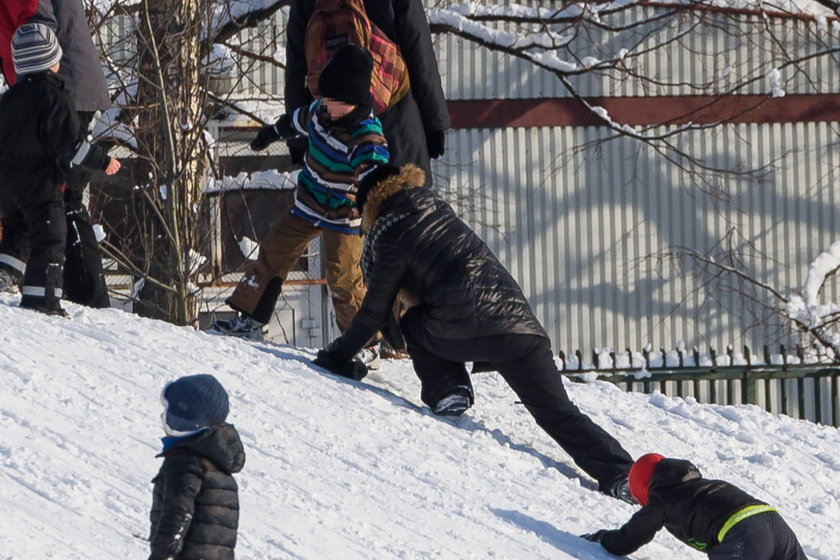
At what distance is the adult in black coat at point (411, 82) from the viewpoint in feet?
24.4

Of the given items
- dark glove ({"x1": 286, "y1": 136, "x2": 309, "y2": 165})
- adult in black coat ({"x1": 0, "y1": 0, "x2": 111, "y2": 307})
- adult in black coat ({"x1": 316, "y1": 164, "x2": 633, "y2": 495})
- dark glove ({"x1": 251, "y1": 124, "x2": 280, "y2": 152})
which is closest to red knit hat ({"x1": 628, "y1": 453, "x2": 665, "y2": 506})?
adult in black coat ({"x1": 316, "y1": 164, "x2": 633, "y2": 495})

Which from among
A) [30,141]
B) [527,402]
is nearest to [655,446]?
[527,402]

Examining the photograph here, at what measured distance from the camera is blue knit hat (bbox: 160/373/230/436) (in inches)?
158

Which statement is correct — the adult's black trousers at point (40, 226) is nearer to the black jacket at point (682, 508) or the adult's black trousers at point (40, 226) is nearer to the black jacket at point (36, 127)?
the black jacket at point (36, 127)

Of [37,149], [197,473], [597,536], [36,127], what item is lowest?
[597,536]

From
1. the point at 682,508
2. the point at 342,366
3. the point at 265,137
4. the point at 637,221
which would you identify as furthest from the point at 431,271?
the point at 637,221

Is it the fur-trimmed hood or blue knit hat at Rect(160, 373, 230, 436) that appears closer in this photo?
blue knit hat at Rect(160, 373, 230, 436)

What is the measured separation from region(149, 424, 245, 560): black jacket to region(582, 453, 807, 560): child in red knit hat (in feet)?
6.60

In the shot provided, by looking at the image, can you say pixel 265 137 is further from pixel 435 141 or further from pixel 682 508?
pixel 682 508

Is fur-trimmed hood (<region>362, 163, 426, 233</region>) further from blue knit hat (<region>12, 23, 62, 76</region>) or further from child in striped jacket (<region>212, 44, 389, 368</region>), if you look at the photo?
blue knit hat (<region>12, 23, 62, 76</region>)

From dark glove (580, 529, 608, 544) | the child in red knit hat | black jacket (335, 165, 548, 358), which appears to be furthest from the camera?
black jacket (335, 165, 548, 358)

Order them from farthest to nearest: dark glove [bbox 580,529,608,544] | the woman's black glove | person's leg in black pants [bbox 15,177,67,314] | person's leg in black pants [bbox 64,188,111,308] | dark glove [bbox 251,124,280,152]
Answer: person's leg in black pants [bbox 64,188,111,308] < dark glove [bbox 251,124,280,152] < the woman's black glove < person's leg in black pants [bbox 15,177,67,314] < dark glove [bbox 580,529,608,544]

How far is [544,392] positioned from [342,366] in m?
1.12

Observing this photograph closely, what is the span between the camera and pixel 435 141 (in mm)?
7770
